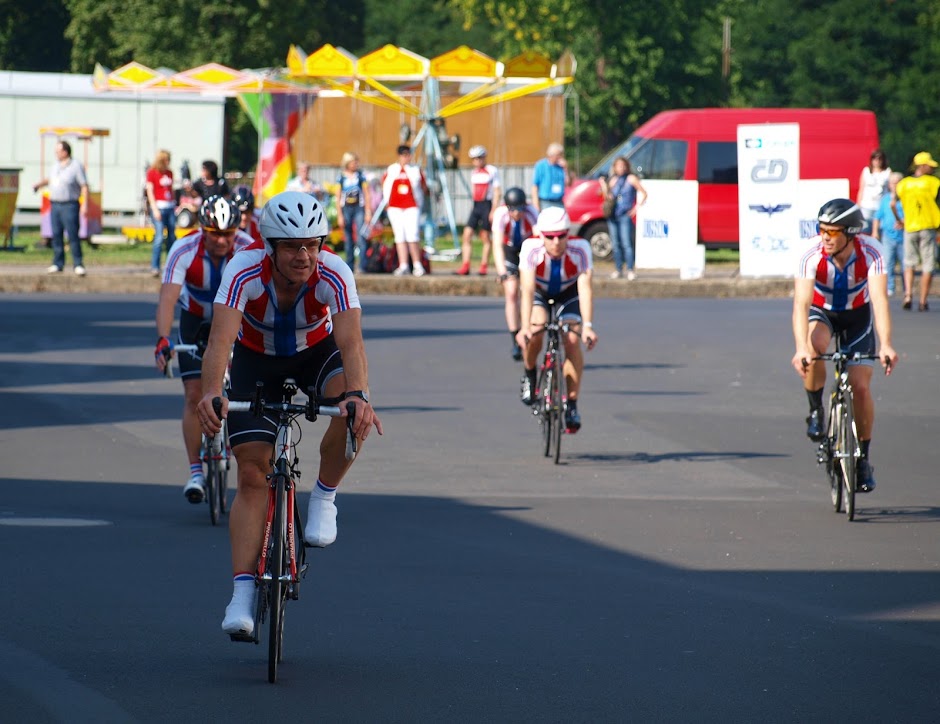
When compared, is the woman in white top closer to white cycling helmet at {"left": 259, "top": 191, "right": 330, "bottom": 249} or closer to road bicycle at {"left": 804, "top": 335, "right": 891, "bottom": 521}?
road bicycle at {"left": 804, "top": 335, "right": 891, "bottom": 521}

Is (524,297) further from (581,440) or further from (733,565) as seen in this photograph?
(733,565)

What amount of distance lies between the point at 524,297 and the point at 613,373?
15.6 feet

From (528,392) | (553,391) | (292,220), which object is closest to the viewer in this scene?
(292,220)

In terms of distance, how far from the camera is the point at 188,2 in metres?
61.7

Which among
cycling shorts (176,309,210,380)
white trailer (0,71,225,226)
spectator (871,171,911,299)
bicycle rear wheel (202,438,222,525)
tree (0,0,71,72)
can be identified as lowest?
bicycle rear wheel (202,438,222,525)

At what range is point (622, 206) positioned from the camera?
90.1 ft

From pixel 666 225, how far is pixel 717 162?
3.40 metres

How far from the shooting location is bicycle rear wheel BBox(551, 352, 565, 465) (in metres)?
12.6

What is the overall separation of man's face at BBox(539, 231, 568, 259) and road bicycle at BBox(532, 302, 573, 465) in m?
0.47

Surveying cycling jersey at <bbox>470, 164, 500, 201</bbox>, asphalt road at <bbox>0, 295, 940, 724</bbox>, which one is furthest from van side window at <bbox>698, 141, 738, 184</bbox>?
asphalt road at <bbox>0, 295, 940, 724</bbox>

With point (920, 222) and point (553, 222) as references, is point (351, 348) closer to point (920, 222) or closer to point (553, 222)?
point (553, 222)

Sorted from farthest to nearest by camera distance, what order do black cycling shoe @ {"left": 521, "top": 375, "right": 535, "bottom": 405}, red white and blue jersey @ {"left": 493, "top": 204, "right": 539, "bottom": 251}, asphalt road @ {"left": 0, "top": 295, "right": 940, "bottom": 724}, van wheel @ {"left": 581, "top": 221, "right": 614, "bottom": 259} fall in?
van wheel @ {"left": 581, "top": 221, "right": 614, "bottom": 259}, red white and blue jersey @ {"left": 493, "top": 204, "right": 539, "bottom": 251}, black cycling shoe @ {"left": 521, "top": 375, "right": 535, "bottom": 405}, asphalt road @ {"left": 0, "top": 295, "right": 940, "bottom": 724}

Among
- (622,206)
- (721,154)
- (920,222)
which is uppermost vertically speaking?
(721,154)

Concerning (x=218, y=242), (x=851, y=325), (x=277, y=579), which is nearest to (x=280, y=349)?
(x=277, y=579)
